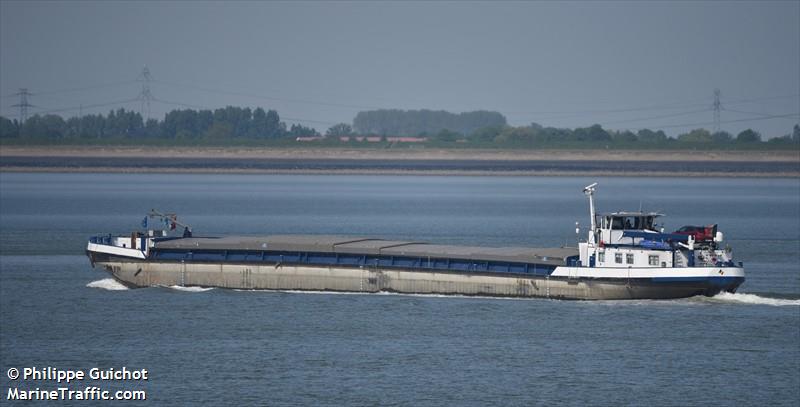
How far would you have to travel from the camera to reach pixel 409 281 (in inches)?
3233

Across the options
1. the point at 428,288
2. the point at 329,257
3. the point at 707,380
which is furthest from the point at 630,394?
the point at 329,257

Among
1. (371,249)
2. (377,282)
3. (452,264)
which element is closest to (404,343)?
(452,264)

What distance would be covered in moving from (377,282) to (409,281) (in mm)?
2180

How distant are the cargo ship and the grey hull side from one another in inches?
2.4

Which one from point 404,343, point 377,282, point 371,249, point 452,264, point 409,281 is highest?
point 371,249

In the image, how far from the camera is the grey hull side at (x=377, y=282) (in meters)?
76.6

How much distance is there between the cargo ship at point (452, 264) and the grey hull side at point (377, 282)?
0.06m

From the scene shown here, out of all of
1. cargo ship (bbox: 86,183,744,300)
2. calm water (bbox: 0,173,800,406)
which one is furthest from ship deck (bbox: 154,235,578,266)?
calm water (bbox: 0,173,800,406)

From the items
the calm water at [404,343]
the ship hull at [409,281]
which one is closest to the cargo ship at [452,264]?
the ship hull at [409,281]

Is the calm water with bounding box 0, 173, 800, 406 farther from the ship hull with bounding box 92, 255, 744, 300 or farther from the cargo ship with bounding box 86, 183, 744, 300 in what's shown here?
the cargo ship with bounding box 86, 183, 744, 300

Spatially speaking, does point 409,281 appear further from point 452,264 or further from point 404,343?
point 404,343

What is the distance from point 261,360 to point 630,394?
57.1 ft

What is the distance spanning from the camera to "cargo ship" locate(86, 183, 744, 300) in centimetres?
7625

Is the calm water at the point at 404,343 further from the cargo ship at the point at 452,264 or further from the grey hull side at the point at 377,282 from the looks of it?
the cargo ship at the point at 452,264
